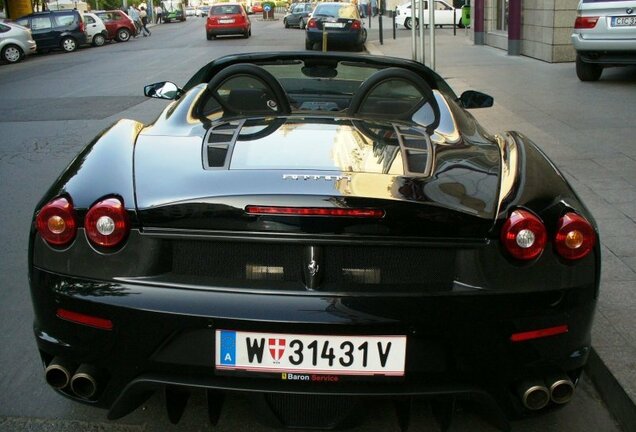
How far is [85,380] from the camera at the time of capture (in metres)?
2.57

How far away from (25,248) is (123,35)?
115 feet

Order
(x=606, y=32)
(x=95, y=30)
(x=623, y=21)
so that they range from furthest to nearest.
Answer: (x=95, y=30) < (x=606, y=32) < (x=623, y=21)

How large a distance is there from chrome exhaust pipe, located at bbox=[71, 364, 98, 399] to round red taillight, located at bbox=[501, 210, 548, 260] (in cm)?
140

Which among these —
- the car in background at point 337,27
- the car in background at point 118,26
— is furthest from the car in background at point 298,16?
the car in background at point 337,27

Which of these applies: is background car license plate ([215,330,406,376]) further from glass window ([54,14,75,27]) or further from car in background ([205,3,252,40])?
car in background ([205,3,252,40])

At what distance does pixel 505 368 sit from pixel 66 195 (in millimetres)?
1562

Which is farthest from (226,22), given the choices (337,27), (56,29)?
(337,27)

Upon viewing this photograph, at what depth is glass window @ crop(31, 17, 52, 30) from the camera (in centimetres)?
3084

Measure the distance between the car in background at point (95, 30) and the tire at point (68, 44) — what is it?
258 centimetres

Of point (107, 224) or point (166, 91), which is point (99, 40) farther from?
point (107, 224)

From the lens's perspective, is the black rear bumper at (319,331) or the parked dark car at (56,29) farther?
the parked dark car at (56,29)

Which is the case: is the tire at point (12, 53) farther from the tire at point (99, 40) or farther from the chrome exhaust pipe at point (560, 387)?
the chrome exhaust pipe at point (560, 387)

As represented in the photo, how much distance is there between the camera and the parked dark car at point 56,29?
30562 millimetres

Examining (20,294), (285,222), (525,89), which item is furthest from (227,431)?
(525,89)
